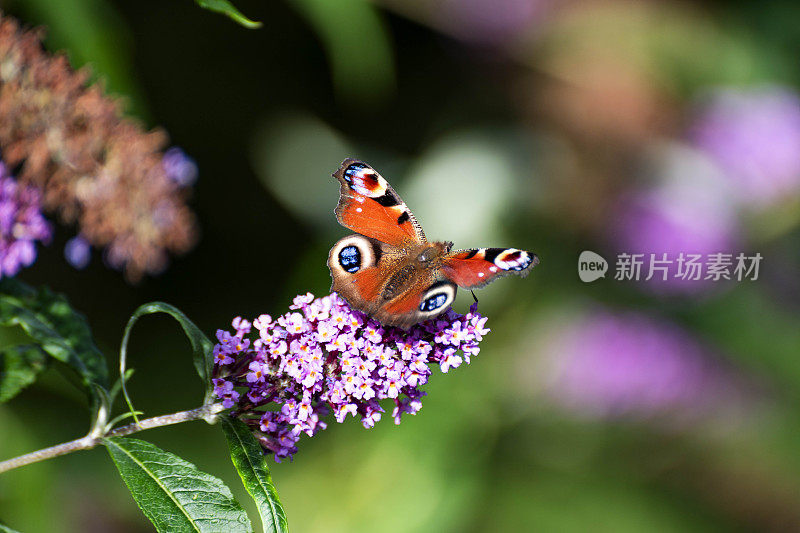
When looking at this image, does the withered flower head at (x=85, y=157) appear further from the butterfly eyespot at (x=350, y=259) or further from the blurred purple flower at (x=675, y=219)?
the blurred purple flower at (x=675, y=219)

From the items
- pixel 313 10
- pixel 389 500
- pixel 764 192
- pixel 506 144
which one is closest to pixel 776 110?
pixel 764 192

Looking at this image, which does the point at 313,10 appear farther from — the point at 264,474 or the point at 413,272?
the point at 264,474

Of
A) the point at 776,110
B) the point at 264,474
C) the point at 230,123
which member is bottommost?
the point at 264,474

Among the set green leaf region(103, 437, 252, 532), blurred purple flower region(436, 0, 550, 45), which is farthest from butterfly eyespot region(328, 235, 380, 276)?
blurred purple flower region(436, 0, 550, 45)

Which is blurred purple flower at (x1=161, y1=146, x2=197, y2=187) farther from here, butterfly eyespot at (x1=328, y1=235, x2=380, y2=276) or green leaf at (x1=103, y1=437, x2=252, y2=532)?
green leaf at (x1=103, y1=437, x2=252, y2=532)

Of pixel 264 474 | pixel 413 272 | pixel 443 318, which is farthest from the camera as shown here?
pixel 413 272

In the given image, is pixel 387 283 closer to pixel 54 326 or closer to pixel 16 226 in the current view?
pixel 54 326
